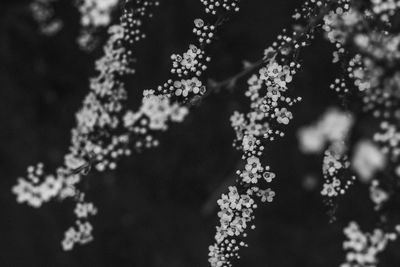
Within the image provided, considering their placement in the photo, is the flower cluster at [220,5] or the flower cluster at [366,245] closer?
the flower cluster at [366,245]

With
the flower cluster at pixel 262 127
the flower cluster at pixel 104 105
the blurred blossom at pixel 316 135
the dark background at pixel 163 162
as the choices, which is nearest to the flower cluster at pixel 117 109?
the flower cluster at pixel 104 105

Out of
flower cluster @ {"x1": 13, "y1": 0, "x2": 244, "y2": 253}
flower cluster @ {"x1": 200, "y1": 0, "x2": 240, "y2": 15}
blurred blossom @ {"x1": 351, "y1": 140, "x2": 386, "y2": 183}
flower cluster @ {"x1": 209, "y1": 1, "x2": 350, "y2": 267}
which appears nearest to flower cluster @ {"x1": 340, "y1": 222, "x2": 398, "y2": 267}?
blurred blossom @ {"x1": 351, "y1": 140, "x2": 386, "y2": 183}

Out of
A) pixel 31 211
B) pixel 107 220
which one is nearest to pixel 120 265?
pixel 107 220

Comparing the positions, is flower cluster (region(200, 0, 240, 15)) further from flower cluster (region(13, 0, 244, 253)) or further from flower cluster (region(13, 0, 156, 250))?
flower cluster (region(13, 0, 156, 250))

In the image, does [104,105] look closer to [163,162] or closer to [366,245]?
[163,162]

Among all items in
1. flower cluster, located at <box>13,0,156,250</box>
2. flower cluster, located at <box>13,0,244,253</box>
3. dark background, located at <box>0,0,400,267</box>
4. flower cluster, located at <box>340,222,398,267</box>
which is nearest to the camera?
flower cluster, located at <box>340,222,398,267</box>

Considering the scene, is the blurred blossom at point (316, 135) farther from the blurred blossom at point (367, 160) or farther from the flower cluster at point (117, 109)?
the flower cluster at point (117, 109)

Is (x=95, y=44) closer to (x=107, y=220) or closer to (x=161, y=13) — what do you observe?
(x=161, y=13)

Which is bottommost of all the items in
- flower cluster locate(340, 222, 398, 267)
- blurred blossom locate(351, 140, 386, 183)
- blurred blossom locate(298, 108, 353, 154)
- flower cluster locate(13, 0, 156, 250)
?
flower cluster locate(340, 222, 398, 267)
